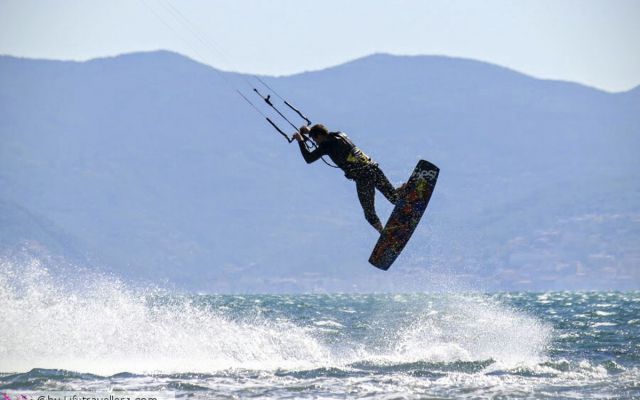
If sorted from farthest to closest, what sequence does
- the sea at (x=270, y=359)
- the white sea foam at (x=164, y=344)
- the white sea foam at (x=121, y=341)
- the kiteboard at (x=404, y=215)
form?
the white sea foam at (x=164, y=344)
the white sea foam at (x=121, y=341)
the kiteboard at (x=404, y=215)
the sea at (x=270, y=359)

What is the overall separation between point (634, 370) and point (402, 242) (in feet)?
15.2

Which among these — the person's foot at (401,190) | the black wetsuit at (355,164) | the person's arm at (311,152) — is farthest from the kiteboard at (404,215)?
the person's arm at (311,152)

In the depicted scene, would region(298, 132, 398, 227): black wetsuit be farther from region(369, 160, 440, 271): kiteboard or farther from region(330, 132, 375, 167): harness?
region(369, 160, 440, 271): kiteboard

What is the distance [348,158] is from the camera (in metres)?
16.6

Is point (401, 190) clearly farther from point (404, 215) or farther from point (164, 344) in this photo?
point (164, 344)

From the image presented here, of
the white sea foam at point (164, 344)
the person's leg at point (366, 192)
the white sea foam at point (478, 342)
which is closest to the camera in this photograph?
the person's leg at point (366, 192)

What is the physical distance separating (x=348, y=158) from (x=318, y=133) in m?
0.63

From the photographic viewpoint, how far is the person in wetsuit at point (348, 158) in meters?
16.5

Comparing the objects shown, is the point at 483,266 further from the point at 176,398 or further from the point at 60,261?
the point at 176,398

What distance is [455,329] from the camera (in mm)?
26297

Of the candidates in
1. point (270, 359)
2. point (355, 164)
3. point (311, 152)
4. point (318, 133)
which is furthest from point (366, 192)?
point (270, 359)

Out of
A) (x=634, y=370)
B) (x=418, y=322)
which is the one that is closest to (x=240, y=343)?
(x=634, y=370)

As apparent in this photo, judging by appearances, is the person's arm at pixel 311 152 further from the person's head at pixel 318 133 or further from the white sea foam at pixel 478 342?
the white sea foam at pixel 478 342

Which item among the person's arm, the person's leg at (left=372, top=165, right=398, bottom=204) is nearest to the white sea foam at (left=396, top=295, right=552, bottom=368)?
the person's leg at (left=372, top=165, right=398, bottom=204)
